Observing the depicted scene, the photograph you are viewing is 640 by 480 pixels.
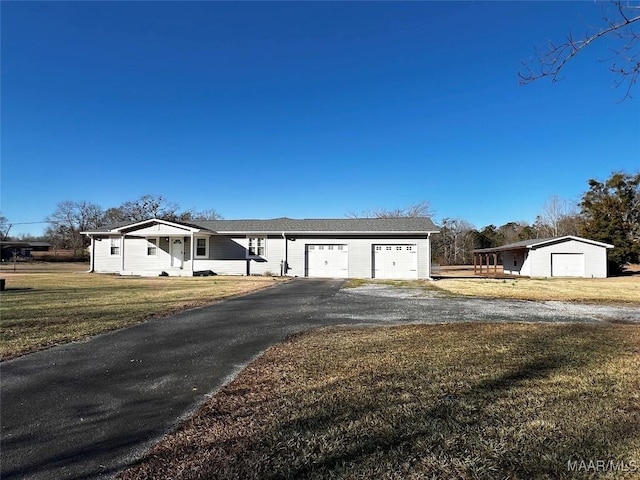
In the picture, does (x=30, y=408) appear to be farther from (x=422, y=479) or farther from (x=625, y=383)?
(x=625, y=383)

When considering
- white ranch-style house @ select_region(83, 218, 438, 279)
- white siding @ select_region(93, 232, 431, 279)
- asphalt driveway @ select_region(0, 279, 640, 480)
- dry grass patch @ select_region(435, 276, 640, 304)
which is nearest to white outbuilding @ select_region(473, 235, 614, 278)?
dry grass patch @ select_region(435, 276, 640, 304)

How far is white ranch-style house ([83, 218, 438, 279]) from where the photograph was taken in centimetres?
2178

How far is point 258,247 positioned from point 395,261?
27.3 feet

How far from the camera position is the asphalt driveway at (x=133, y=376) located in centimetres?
274

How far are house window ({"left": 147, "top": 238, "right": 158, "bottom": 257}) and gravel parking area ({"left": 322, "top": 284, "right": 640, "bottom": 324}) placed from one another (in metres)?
16.8

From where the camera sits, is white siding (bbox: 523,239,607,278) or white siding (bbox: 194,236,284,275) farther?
white siding (bbox: 523,239,607,278)

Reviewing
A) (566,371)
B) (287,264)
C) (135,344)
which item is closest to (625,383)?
(566,371)

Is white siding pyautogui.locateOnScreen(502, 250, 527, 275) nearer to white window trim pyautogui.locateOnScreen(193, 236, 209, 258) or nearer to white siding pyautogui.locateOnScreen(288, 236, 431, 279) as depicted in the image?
white siding pyautogui.locateOnScreen(288, 236, 431, 279)

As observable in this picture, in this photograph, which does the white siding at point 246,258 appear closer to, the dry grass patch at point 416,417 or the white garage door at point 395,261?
the white garage door at point 395,261

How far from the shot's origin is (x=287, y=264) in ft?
74.9

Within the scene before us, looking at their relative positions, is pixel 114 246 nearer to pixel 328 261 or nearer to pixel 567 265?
pixel 328 261

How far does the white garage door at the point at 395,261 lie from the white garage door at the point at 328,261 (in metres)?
1.81

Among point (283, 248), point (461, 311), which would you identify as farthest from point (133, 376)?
point (283, 248)

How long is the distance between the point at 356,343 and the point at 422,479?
11.4 ft
